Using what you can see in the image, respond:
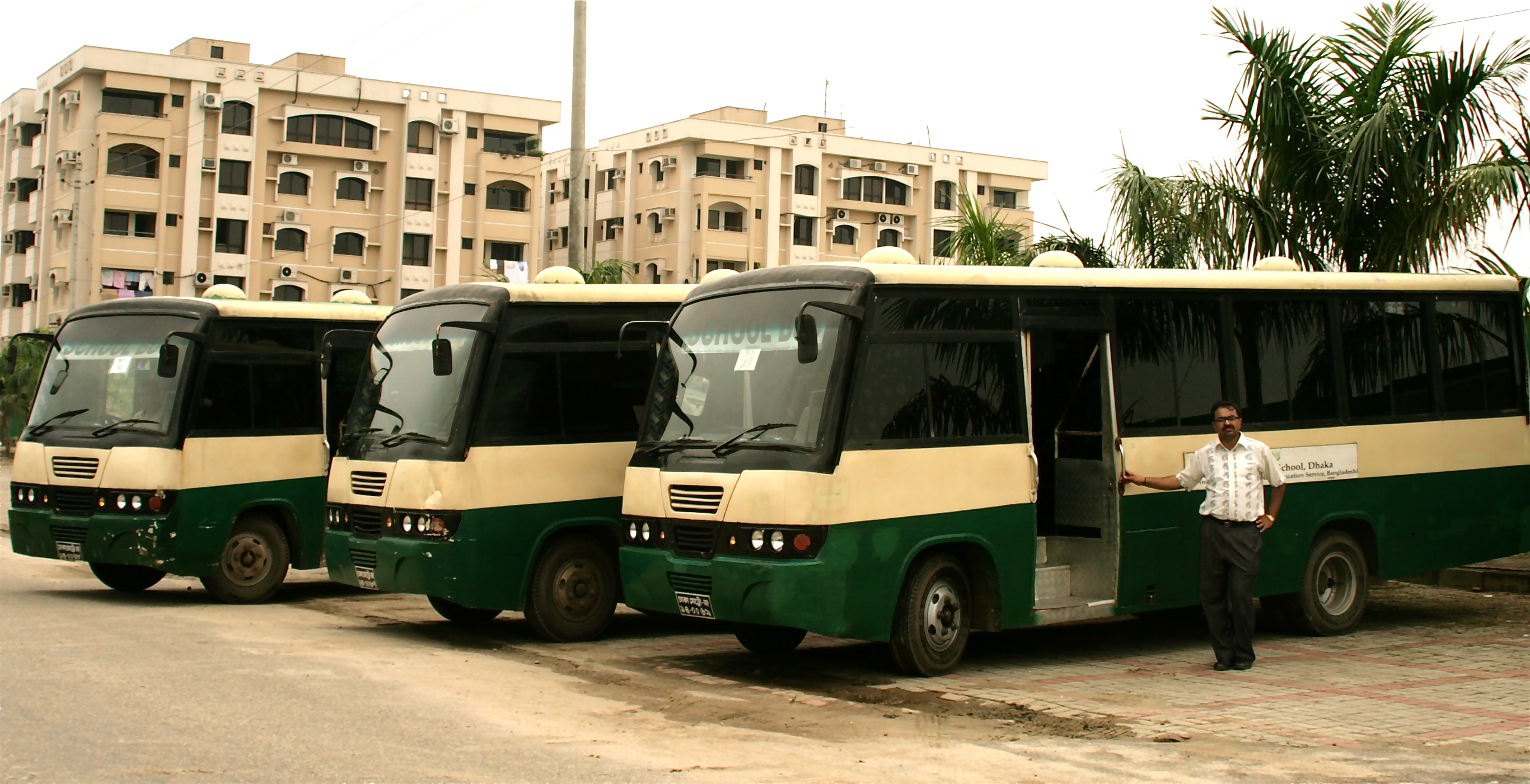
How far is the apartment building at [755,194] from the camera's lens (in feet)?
235

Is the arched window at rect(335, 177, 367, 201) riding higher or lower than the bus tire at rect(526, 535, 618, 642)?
higher

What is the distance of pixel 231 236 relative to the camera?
6128 cm

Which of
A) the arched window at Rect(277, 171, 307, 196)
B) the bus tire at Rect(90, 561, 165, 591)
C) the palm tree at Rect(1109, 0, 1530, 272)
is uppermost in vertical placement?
the arched window at Rect(277, 171, 307, 196)

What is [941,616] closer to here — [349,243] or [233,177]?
[233,177]

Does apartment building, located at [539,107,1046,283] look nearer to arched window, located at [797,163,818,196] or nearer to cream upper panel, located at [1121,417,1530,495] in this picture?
arched window, located at [797,163,818,196]

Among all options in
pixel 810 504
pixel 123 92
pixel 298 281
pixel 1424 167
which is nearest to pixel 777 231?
pixel 298 281

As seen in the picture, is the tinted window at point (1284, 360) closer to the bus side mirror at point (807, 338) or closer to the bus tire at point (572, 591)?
the bus side mirror at point (807, 338)

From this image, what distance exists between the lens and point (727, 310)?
10680 millimetres

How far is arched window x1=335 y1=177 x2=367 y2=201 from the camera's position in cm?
6309

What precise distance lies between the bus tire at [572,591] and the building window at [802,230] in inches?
2434

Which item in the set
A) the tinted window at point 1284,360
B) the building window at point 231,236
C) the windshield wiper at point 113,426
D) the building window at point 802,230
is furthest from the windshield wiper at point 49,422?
the building window at point 802,230

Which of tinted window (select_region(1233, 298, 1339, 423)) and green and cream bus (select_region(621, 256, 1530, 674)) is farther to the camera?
tinted window (select_region(1233, 298, 1339, 423))

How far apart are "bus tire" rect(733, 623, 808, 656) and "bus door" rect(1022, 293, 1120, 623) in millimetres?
1806

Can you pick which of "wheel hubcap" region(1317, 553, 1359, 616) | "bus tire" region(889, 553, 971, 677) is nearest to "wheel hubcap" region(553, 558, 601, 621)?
"bus tire" region(889, 553, 971, 677)
